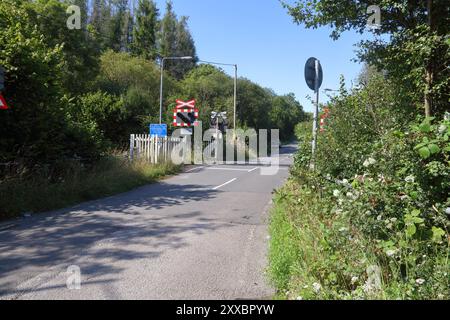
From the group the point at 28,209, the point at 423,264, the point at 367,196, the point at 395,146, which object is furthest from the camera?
the point at 28,209

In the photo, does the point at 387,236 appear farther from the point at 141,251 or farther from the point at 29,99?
the point at 29,99

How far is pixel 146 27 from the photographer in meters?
53.3

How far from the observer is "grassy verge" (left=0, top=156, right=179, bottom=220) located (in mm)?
8344

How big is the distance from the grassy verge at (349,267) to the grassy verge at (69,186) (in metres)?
5.80

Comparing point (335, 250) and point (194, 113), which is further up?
point (194, 113)

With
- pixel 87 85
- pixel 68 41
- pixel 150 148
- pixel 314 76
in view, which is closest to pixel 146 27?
pixel 87 85

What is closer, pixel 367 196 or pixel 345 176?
pixel 367 196

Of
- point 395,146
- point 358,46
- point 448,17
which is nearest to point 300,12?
point 358,46

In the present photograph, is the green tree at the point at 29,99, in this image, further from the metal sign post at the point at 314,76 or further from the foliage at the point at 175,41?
the foliage at the point at 175,41

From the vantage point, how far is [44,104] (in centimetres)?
975

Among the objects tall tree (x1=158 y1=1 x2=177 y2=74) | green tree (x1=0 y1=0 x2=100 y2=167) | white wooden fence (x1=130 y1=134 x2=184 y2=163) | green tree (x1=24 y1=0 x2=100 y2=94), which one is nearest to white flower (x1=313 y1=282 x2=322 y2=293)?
green tree (x1=0 y1=0 x2=100 y2=167)

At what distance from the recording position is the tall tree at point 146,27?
5288cm
